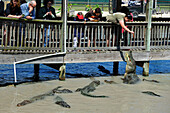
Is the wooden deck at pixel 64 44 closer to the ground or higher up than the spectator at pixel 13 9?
closer to the ground

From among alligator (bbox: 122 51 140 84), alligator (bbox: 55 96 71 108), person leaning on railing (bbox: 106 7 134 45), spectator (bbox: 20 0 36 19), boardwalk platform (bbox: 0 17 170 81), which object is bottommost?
alligator (bbox: 55 96 71 108)

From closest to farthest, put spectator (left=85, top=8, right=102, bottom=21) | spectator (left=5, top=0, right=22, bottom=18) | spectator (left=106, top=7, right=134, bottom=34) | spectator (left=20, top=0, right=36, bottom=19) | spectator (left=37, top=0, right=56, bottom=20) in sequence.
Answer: spectator (left=20, top=0, right=36, bottom=19)
spectator (left=5, top=0, right=22, bottom=18)
spectator (left=106, top=7, right=134, bottom=34)
spectator (left=37, top=0, right=56, bottom=20)
spectator (left=85, top=8, right=102, bottom=21)

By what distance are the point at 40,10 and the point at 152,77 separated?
17.1 ft

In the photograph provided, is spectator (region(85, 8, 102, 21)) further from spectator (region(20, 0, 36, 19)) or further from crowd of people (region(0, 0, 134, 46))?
spectator (region(20, 0, 36, 19))

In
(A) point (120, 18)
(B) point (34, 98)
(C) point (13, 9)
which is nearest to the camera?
(B) point (34, 98)

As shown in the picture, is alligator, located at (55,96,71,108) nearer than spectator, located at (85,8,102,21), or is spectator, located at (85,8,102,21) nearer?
alligator, located at (55,96,71,108)

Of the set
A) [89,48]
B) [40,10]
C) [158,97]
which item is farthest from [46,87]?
[158,97]

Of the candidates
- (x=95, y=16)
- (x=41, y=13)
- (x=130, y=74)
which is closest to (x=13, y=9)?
(x=41, y=13)

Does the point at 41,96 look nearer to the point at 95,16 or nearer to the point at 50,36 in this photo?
the point at 50,36

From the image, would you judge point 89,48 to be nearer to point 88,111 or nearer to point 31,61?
point 31,61

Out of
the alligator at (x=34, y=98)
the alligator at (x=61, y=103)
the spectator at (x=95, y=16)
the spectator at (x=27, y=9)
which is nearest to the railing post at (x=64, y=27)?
the spectator at (x=27, y=9)

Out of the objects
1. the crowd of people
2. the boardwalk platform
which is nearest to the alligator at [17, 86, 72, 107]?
the boardwalk platform

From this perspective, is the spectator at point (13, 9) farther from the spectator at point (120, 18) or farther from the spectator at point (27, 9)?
the spectator at point (120, 18)

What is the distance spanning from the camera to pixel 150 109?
961 centimetres
